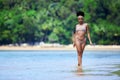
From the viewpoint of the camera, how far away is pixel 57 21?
2685 inches

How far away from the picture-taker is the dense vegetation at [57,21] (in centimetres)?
6481

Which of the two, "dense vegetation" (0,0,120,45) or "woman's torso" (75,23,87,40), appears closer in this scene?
"woman's torso" (75,23,87,40)

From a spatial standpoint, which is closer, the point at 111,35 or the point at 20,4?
the point at 111,35

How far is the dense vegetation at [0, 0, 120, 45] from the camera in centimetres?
6481

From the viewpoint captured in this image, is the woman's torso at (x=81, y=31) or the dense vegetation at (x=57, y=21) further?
the dense vegetation at (x=57, y=21)

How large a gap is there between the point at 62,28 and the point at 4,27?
7444mm

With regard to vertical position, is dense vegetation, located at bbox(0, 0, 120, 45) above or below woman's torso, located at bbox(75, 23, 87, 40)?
below

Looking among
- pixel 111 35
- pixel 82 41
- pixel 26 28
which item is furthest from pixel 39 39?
pixel 82 41

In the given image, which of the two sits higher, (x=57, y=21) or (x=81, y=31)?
(x=81, y=31)

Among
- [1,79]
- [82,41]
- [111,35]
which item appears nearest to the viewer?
[1,79]

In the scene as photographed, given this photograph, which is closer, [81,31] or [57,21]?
[81,31]

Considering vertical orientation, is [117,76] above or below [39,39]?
above

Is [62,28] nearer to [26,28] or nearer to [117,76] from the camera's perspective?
[26,28]

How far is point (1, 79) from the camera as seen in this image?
11.6 meters
